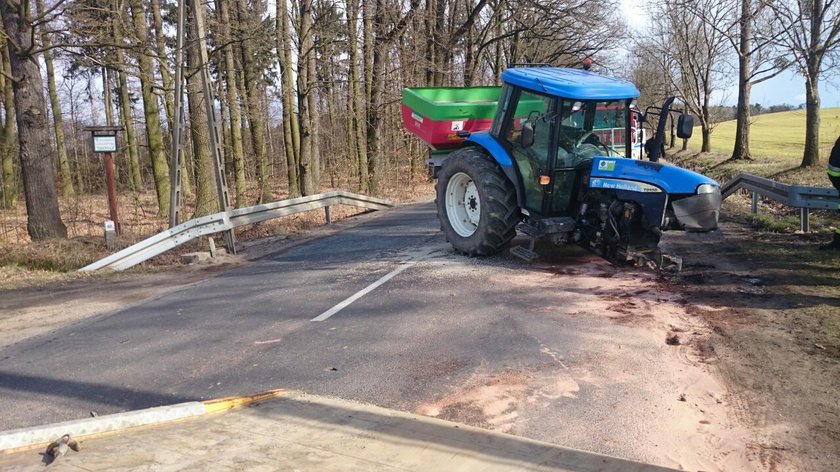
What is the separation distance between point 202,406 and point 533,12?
28580mm

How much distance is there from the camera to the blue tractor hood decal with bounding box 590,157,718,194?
731 centimetres

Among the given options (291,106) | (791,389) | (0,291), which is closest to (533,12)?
(291,106)

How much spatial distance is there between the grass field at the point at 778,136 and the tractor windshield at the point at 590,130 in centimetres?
1713

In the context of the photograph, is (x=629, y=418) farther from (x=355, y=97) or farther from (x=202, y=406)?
(x=355, y=97)

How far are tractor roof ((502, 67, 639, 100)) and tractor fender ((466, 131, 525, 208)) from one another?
0.87 metres

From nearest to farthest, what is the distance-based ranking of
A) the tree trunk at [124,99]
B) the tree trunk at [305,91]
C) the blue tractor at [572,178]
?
the blue tractor at [572,178]
the tree trunk at [124,99]
the tree trunk at [305,91]

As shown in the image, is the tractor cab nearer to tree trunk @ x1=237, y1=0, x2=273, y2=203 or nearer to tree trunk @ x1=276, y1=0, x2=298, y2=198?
tree trunk @ x1=276, y1=0, x2=298, y2=198

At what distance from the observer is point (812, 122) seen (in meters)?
18.3

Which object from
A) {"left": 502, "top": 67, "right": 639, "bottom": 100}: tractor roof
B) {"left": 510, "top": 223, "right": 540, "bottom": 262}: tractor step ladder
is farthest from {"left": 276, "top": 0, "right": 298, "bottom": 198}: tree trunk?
{"left": 510, "top": 223, "right": 540, "bottom": 262}: tractor step ladder

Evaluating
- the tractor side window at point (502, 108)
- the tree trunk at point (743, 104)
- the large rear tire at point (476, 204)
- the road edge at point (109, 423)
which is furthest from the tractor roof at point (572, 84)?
the tree trunk at point (743, 104)

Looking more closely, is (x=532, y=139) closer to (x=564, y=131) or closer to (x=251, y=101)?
(x=564, y=131)

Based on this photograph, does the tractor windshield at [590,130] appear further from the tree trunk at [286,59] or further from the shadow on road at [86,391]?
the tree trunk at [286,59]

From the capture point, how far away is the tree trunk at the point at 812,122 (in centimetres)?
1798

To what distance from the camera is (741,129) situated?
24.0m
